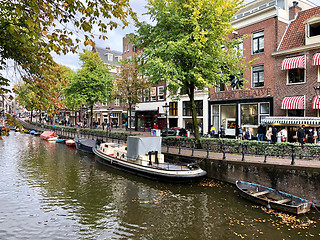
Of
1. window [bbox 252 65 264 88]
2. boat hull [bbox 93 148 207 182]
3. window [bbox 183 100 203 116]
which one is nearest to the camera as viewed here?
boat hull [bbox 93 148 207 182]

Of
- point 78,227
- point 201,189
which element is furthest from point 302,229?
point 78,227

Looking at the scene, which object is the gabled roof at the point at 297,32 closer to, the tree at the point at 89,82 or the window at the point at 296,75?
the window at the point at 296,75

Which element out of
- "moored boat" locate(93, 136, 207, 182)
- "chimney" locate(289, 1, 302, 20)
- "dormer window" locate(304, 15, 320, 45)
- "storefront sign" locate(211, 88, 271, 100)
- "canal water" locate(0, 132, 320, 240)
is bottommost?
"canal water" locate(0, 132, 320, 240)

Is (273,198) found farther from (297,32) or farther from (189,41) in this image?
(297,32)

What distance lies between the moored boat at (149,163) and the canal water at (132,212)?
1.95 feet

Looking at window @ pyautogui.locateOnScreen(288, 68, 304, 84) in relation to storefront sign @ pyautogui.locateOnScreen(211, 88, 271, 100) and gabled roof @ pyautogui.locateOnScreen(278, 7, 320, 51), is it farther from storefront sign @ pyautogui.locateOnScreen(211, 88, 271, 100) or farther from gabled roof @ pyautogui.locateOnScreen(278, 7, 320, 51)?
gabled roof @ pyautogui.locateOnScreen(278, 7, 320, 51)

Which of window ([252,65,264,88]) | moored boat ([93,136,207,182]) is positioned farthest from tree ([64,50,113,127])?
window ([252,65,264,88])

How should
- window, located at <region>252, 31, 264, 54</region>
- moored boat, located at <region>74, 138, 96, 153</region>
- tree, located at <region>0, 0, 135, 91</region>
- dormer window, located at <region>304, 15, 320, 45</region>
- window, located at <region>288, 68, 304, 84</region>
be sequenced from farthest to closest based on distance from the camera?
moored boat, located at <region>74, 138, 96, 153</region>, window, located at <region>252, 31, 264, 54</region>, window, located at <region>288, 68, 304, 84</region>, dormer window, located at <region>304, 15, 320, 45</region>, tree, located at <region>0, 0, 135, 91</region>

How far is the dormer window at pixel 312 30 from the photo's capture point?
20.0 meters

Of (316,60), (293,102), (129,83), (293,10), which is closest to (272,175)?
(293,102)

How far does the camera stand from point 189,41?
658 inches

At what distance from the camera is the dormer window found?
2000 centimetres

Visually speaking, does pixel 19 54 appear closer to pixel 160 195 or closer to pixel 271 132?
pixel 160 195

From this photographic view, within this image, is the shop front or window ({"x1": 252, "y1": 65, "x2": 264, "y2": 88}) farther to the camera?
window ({"x1": 252, "y1": 65, "x2": 264, "y2": 88})
